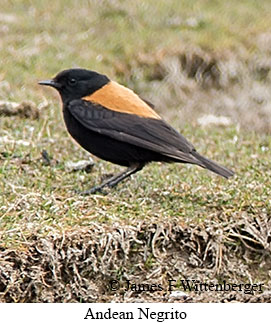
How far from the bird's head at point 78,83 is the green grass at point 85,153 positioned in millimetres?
625

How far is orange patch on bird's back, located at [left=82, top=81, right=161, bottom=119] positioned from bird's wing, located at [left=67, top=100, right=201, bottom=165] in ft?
0.17

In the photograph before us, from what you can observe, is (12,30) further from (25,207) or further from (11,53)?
(25,207)

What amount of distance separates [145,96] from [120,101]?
3.03 m

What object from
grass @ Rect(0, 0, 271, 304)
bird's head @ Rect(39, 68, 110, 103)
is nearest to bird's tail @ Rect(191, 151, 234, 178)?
grass @ Rect(0, 0, 271, 304)

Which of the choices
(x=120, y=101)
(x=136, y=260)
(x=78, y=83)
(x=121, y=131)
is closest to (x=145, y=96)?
(x=78, y=83)

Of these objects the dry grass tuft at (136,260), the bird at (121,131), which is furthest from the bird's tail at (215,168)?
the dry grass tuft at (136,260)

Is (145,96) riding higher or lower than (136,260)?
lower

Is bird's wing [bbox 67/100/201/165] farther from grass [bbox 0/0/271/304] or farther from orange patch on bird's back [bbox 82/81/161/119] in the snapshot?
grass [bbox 0/0/271/304]

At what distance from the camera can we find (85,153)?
23.8 ft

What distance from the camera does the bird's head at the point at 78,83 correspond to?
6.51 meters

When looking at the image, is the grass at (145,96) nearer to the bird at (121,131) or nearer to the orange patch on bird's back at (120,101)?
the bird at (121,131)

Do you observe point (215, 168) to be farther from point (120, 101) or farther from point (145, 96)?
point (145, 96)

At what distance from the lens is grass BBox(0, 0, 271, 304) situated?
5676mm

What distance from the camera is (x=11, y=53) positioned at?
9.37 meters
